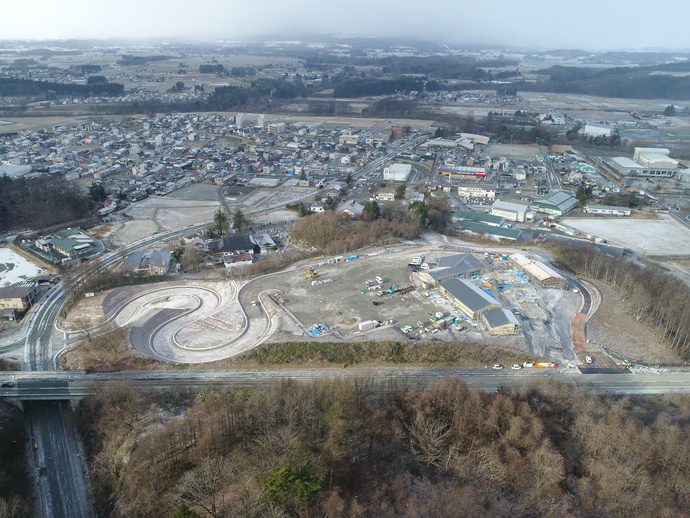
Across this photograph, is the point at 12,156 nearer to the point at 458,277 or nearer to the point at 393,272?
the point at 393,272

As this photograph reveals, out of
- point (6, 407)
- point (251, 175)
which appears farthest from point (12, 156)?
point (6, 407)

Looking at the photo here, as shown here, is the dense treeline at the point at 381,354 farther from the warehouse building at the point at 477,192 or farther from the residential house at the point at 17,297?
the warehouse building at the point at 477,192

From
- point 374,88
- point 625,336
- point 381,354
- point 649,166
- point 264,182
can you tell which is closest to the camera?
point 381,354

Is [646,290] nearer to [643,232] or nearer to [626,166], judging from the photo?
[643,232]

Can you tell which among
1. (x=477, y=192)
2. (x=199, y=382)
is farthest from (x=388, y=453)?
(x=477, y=192)

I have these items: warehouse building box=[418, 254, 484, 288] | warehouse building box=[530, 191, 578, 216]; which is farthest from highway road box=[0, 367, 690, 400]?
warehouse building box=[530, 191, 578, 216]
